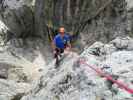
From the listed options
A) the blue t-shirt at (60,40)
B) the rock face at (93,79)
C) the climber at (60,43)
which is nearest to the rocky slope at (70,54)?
the rock face at (93,79)

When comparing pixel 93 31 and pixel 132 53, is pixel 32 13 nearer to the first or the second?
pixel 93 31

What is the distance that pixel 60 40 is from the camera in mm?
10695

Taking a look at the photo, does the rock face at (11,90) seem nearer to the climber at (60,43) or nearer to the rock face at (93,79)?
the climber at (60,43)

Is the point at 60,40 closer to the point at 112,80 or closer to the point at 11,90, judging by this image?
the point at 11,90

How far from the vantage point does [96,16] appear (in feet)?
62.1

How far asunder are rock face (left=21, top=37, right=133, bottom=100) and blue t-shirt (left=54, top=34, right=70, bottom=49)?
1086 mm

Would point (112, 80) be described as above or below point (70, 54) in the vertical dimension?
below

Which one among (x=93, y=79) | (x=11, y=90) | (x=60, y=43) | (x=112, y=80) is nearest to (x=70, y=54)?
(x=60, y=43)

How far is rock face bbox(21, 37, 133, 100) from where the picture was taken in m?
6.88

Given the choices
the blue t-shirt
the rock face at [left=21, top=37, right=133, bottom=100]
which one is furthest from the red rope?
the blue t-shirt

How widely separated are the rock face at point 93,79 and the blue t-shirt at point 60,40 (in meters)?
1.09

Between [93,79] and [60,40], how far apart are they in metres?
3.53

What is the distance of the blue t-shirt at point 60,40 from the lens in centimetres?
1061

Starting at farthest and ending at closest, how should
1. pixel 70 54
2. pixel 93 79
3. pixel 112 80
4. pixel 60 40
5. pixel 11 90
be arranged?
pixel 11 90
pixel 70 54
pixel 60 40
pixel 93 79
pixel 112 80
